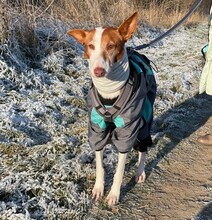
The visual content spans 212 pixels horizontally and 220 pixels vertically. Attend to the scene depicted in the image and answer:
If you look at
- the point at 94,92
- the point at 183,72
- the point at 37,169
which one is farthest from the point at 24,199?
the point at 183,72

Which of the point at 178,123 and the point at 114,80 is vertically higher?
the point at 114,80

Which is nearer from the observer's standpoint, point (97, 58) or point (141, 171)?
point (97, 58)

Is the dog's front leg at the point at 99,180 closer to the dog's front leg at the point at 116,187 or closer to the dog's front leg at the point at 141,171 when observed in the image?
the dog's front leg at the point at 116,187

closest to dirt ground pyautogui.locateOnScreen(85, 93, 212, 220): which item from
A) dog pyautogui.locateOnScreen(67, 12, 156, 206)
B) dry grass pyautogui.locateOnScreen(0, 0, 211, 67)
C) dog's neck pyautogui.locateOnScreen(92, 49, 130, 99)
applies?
dog pyautogui.locateOnScreen(67, 12, 156, 206)

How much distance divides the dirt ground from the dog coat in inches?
19.2

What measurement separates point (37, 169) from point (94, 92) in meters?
0.90

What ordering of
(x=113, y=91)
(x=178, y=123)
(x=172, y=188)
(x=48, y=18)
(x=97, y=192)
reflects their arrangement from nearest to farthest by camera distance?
(x=113, y=91) < (x=97, y=192) < (x=172, y=188) < (x=178, y=123) < (x=48, y=18)

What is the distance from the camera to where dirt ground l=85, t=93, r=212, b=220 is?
271cm

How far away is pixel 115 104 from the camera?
98.3 inches

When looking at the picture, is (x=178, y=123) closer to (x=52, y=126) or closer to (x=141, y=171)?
(x=141, y=171)

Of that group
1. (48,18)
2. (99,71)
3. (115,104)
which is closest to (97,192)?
(115,104)

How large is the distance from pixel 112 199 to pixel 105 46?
3.94 ft

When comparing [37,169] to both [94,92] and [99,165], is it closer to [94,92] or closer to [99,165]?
[99,165]

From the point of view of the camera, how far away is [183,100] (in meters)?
4.84
